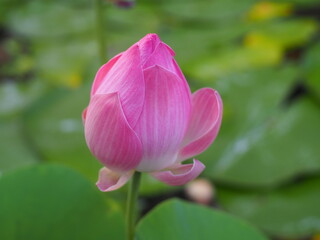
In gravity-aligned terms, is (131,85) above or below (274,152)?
above

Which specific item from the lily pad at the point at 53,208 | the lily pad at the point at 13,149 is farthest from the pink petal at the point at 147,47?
the lily pad at the point at 13,149

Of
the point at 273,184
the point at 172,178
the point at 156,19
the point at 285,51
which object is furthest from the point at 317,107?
the point at 172,178

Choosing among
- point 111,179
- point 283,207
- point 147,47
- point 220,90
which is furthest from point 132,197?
point 220,90

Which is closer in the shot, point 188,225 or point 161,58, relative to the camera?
point 161,58

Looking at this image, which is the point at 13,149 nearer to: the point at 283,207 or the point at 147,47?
the point at 283,207

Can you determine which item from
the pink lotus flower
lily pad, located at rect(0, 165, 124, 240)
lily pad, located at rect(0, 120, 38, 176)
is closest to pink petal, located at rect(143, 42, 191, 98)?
the pink lotus flower

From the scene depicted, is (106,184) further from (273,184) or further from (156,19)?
(156,19)
